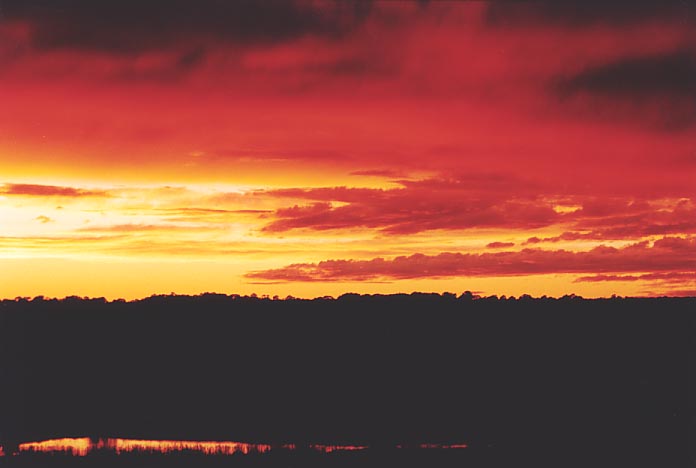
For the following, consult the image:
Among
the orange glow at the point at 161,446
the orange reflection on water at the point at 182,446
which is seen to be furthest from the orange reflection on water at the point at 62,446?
the orange reflection on water at the point at 182,446

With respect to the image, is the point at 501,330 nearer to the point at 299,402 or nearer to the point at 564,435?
the point at 299,402

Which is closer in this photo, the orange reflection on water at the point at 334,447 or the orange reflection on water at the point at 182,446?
the orange reflection on water at the point at 182,446

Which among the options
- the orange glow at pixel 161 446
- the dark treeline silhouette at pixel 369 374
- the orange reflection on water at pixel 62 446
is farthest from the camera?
the dark treeline silhouette at pixel 369 374

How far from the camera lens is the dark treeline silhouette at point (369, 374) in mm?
31828

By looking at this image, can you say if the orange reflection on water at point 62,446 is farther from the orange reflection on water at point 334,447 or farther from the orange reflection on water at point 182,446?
the orange reflection on water at point 334,447

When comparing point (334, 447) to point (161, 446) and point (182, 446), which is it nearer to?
point (182, 446)

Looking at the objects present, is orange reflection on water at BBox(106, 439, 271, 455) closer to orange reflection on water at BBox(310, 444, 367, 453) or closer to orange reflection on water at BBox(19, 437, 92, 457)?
orange reflection on water at BBox(19, 437, 92, 457)

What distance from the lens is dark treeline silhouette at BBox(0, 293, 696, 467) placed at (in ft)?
104

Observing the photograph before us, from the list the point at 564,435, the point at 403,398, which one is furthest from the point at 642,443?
the point at 403,398

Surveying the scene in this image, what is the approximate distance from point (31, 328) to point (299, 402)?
85.6 feet

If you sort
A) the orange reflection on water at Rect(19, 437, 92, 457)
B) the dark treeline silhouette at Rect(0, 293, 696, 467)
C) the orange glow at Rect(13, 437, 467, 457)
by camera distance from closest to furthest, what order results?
the orange glow at Rect(13, 437, 467, 457)
the orange reflection on water at Rect(19, 437, 92, 457)
the dark treeline silhouette at Rect(0, 293, 696, 467)

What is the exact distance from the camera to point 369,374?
150 ft

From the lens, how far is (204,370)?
47188 millimetres

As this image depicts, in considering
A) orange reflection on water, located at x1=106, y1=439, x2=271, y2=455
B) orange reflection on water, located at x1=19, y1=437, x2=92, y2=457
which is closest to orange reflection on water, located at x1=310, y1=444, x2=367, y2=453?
orange reflection on water, located at x1=106, y1=439, x2=271, y2=455
